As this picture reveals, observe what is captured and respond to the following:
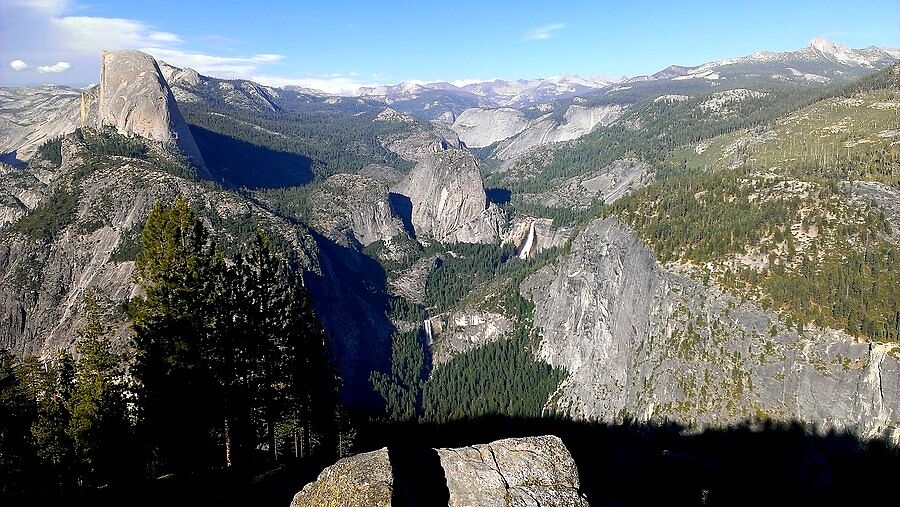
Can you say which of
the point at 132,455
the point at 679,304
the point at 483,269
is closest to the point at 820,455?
the point at 679,304

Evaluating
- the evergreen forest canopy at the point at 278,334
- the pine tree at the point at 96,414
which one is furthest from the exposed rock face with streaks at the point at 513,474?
the pine tree at the point at 96,414

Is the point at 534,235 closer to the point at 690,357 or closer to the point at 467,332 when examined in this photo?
the point at 467,332

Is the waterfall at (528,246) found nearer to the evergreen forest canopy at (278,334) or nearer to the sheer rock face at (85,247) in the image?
the evergreen forest canopy at (278,334)

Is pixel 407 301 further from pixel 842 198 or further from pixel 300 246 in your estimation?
pixel 842 198

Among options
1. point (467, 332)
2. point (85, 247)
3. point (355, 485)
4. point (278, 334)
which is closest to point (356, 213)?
point (467, 332)

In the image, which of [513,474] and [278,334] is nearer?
[513,474]

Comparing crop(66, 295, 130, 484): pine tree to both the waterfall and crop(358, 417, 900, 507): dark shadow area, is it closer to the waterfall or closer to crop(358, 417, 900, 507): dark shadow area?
crop(358, 417, 900, 507): dark shadow area
